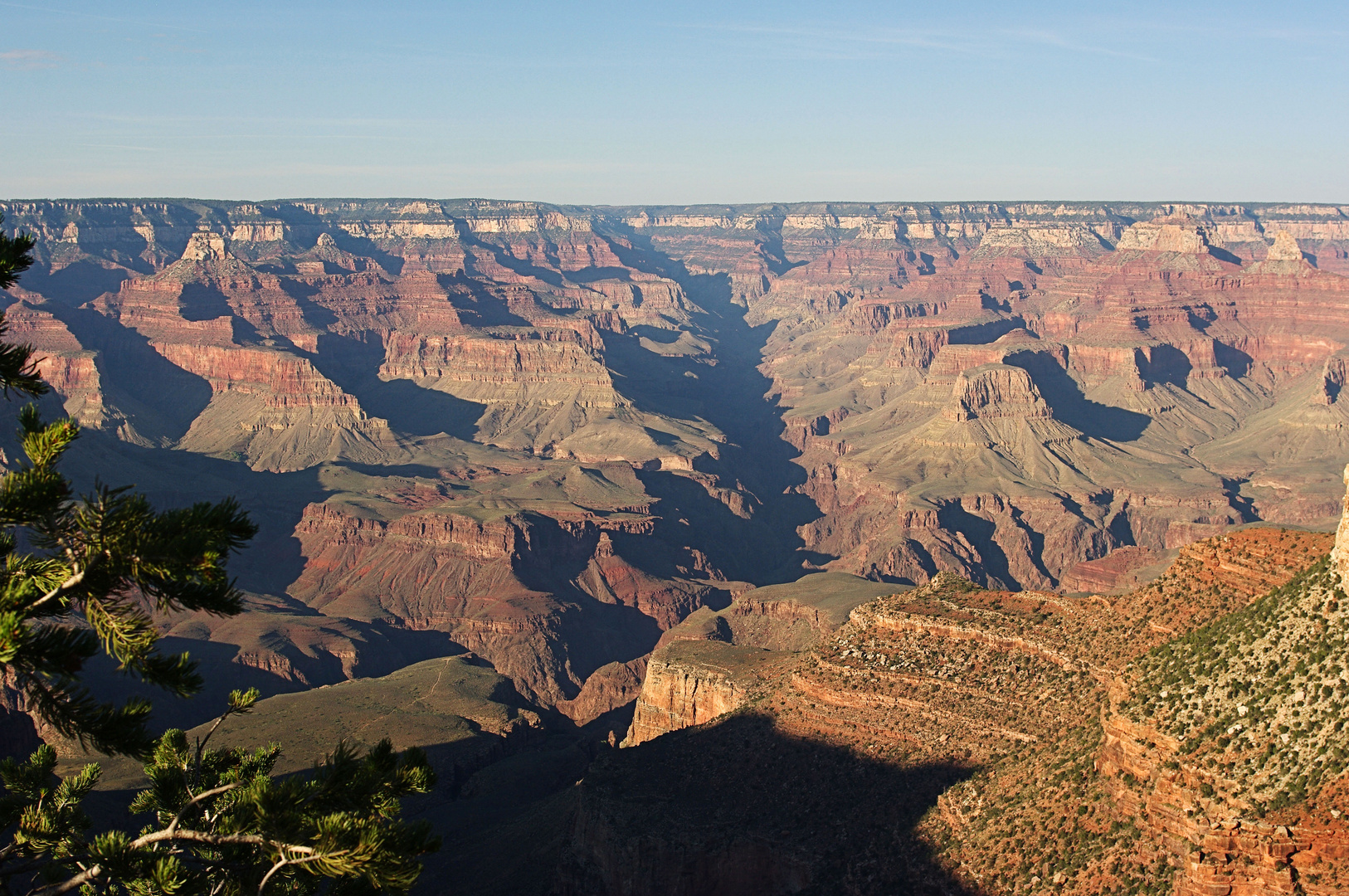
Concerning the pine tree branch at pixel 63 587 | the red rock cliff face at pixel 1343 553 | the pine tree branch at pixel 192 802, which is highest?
the pine tree branch at pixel 63 587

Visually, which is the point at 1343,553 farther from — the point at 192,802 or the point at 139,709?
the point at 139,709

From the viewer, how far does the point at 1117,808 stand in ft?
130

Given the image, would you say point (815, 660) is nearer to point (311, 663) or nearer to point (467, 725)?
point (467, 725)

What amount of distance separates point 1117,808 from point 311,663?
98782 millimetres

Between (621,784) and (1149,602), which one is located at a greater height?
(1149,602)

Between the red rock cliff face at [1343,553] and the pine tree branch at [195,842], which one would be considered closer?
the pine tree branch at [195,842]

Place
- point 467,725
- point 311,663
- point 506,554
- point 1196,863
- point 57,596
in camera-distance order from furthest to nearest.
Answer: point 506,554 → point 311,663 → point 467,725 → point 1196,863 → point 57,596

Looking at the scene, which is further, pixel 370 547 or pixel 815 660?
pixel 370 547

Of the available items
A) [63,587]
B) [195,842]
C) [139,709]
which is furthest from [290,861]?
[63,587]

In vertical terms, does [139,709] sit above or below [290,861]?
above

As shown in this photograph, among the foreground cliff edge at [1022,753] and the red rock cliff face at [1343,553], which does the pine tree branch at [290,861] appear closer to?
the foreground cliff edge at [1022,753]

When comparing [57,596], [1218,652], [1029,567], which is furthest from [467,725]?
[1029,567]

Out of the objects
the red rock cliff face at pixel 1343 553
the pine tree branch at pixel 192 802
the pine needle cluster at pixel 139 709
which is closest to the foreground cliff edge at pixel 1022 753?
the red rock cliff face at pixel 1343 553

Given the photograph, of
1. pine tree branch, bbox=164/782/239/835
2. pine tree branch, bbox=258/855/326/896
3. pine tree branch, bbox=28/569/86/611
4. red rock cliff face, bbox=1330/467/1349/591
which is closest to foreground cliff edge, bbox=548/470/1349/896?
red rock cliff face, bbox=1330/467/1349/591
